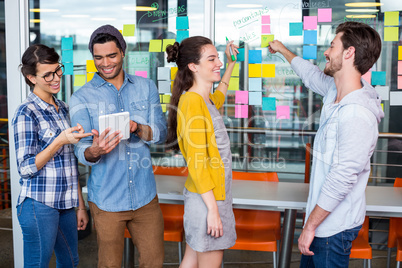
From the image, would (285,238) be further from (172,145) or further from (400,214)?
(172,145)

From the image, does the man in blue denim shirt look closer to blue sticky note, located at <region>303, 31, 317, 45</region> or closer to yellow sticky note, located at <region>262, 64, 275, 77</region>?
yellow sticky note, located at <region>262, 64, 275, 77</region>

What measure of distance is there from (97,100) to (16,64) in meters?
1.38

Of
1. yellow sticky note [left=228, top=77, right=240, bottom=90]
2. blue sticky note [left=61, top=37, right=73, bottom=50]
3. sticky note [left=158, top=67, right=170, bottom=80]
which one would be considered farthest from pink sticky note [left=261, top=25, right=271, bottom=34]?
blue sticky note [left=61, top=37, right=73, bottom=50]

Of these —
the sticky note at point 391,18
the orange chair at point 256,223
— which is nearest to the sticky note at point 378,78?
the sticky note at point 391,18

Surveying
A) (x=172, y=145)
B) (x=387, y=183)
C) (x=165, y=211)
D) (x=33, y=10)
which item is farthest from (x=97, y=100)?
(x=387, y=183)

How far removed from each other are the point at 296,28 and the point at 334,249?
73.6 inches

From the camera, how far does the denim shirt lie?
1.85 meters

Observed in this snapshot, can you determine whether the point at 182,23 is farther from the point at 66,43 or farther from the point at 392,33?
the point at 392,33

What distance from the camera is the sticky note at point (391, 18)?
291 cm

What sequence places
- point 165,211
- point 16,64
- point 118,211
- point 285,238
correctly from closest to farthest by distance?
point 118,211 → point 285,238 → point 165,211 → point 16,64

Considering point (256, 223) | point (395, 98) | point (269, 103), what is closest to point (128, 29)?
point (269, 103)

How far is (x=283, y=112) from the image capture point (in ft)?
10.5

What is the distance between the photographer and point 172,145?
6.69 ft

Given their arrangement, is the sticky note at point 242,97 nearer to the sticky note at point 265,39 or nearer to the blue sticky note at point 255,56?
the blue sticky note at point 255,56
